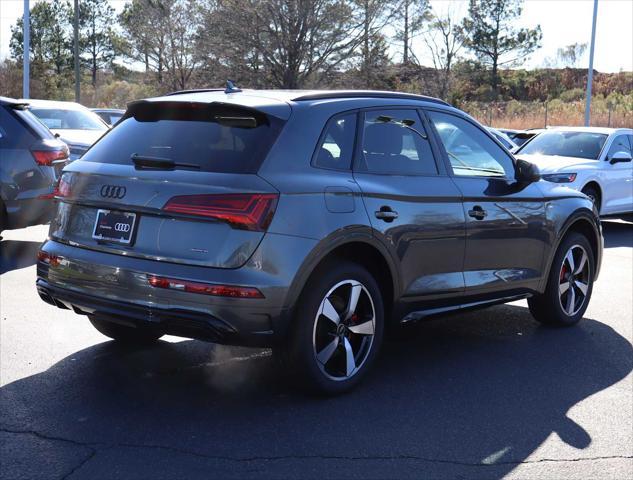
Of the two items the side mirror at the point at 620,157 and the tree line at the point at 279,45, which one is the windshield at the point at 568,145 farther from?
the tree line at the point at 279,45

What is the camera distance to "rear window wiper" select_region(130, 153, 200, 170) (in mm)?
4777

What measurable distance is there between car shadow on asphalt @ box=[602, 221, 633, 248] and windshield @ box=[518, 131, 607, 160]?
4.25 feet

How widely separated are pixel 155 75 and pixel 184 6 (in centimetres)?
485

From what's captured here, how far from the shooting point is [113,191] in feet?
16.0

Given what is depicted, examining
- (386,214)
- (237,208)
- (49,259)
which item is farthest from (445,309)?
(49,259)

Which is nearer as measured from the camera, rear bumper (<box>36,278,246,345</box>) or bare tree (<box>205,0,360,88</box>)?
rear bumper (<box>36,278,246,345</box>)

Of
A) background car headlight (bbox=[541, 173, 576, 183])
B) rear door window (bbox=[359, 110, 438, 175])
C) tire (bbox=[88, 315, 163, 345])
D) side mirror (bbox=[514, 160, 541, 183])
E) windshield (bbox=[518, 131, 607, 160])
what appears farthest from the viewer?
windshield (bbox=[518, 131, 607, 160])

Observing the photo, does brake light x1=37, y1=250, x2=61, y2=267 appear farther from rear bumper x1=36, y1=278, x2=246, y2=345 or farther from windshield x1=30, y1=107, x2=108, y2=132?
windshield x1=30, y1=107, x2=108, y2=132

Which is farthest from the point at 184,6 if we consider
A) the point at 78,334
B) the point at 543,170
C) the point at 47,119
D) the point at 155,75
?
the point at 78,334

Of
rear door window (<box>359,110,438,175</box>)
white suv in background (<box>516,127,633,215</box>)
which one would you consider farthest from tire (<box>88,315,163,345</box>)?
white suv in background (<box>516,127,633,215</box>)

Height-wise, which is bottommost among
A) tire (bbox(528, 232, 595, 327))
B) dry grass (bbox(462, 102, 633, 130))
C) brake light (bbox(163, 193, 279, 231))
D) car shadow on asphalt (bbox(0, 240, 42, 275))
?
car shadow on asphalt (bbox(0, 240, 42, 275))

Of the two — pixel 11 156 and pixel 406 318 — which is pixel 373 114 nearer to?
pixel 406 318

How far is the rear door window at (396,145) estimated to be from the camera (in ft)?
17.7

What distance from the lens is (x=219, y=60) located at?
39.9 metres
